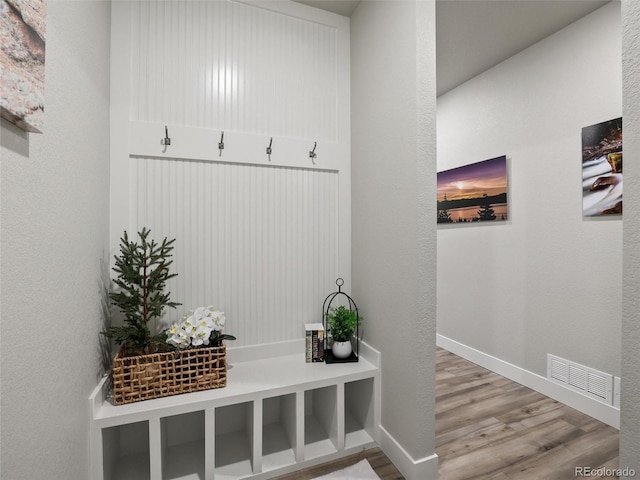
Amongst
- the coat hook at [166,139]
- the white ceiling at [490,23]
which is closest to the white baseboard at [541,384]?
the white ceiling at [490,23]

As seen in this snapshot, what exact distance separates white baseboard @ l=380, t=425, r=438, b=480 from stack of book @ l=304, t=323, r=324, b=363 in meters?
0.57

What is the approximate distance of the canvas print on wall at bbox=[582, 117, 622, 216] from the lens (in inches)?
75.7

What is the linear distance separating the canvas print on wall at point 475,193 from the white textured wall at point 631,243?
2.00 m

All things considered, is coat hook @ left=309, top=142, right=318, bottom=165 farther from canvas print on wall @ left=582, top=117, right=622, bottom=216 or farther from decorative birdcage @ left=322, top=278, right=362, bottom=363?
canvas print on wall @ left=582, top=117, right=622, bottom=216

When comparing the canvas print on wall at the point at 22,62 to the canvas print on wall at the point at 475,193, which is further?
the canvas print on wall at the point at 475,193

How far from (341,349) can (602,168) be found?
6.63ft

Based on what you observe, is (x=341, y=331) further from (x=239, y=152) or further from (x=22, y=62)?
(x=22, y=62)

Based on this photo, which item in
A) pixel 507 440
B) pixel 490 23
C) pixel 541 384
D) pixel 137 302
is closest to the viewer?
pixel 137 302

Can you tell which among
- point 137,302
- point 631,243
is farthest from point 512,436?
point 137,302

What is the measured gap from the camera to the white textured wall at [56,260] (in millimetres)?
756

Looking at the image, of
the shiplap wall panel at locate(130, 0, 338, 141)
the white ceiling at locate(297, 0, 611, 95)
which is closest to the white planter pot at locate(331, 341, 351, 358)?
the shiplap wall panel at locate(130, 0, 338, 141)

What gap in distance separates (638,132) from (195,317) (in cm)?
173

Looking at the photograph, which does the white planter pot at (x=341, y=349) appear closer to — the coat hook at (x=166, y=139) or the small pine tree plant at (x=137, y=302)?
the small pine tree plant at (x=137, y=302)

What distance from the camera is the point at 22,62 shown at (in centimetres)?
75
